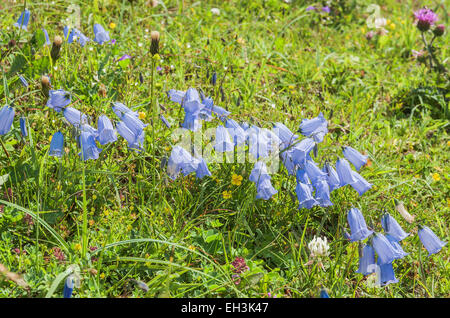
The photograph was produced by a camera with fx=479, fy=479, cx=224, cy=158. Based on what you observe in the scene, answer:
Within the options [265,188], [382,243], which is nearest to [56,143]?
[265,188]

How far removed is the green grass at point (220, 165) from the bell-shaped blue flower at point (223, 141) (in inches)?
9.0

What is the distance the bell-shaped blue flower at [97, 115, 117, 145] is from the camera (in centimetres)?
242

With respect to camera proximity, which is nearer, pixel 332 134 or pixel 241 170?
pixel 241 170

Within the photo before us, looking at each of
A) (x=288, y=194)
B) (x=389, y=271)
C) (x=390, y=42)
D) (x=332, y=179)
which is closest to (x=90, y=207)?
(x=288, y=194)

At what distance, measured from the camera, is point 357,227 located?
2.33 m

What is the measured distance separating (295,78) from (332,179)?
1.91 m

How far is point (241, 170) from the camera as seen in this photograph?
2781 millimetres

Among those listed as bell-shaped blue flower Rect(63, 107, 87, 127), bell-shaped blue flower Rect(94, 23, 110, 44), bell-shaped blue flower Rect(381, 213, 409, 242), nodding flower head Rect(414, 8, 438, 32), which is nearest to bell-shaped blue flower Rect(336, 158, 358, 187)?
bell-shaped blue flower Rect(381, 213, 409, 242)

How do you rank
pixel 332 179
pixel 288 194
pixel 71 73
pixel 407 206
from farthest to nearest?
pixel 71 73 < pixel 407 206 < pixel 288 194 < pixel 332 179

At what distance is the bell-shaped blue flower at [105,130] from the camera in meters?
2.42

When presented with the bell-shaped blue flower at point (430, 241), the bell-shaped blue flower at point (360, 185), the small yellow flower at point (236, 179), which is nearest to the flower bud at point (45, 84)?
the small yellow flower at point (236, 179)

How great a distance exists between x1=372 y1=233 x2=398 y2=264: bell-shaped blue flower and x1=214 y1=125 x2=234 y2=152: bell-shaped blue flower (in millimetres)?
863

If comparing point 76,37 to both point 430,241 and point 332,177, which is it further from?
point 430,241
